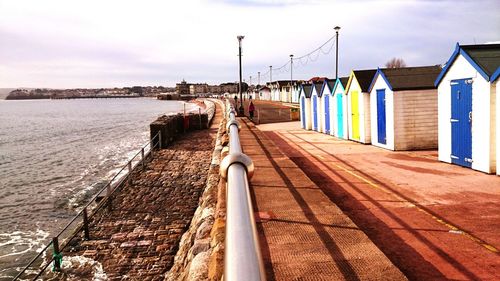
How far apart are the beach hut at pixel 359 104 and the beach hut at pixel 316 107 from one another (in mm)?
5382

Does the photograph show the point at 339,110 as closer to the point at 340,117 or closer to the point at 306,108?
the point at 340,117

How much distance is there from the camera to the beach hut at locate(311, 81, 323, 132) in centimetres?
2555

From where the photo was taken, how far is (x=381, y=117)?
55.0 ft

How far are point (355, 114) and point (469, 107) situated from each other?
8134 millimetres

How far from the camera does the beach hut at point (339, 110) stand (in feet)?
67.6

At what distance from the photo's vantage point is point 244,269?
1.32 m

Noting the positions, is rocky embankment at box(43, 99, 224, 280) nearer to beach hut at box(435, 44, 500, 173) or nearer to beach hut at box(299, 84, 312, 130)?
beach hut at box(435, 44, 500, 173)

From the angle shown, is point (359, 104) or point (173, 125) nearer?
point (359, 104)

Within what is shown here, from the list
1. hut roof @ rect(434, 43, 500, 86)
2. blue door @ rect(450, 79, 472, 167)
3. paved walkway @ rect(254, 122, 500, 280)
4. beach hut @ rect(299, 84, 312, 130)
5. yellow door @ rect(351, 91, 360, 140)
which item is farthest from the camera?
beach hut @ rect(299, 84, 312, 130)

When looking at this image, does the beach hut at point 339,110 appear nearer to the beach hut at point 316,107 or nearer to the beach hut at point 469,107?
the beach hut at point 316,107

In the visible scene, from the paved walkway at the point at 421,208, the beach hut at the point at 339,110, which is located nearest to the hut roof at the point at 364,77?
the beach hut at the point at 339,110

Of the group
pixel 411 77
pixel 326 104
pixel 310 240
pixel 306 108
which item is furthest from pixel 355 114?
pixel 310 240

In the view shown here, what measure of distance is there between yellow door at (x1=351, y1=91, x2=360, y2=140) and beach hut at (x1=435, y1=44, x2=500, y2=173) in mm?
6207

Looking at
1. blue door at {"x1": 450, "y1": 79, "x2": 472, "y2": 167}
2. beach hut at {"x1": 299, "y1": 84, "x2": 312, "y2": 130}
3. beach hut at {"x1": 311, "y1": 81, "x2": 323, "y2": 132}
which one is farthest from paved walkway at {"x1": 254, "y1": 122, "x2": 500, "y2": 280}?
beach hut at {"x1": 299, "y1": 84, "x2": 312, "y2": 130}
